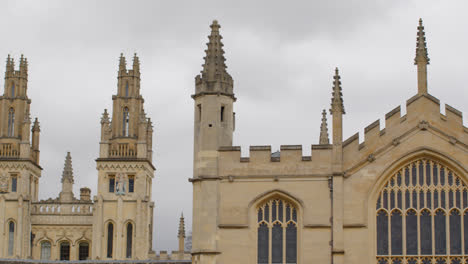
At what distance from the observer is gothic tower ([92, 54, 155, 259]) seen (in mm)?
68938

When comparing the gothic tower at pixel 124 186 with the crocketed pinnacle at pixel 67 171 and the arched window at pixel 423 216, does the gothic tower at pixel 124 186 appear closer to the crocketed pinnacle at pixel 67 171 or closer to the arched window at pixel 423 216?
the crocketed pinnacle at pixel 67 171

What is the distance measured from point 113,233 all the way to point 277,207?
38656 mm

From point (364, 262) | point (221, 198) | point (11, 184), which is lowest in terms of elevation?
point (364, 262)

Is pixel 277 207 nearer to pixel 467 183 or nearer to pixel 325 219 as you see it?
pixel 325 219

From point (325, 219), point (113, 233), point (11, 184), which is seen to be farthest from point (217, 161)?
point (11, 184)

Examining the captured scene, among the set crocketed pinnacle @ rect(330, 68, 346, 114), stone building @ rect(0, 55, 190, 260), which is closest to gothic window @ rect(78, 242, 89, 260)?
stone building @ rect(0, 55, 190, 260)

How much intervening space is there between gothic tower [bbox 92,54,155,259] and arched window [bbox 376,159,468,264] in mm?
38478

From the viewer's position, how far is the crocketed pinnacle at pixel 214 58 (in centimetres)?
3384

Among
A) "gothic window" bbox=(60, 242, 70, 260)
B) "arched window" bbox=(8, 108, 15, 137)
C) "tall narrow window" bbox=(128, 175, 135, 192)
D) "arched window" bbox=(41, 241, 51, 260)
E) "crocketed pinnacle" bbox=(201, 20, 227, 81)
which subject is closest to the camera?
"crocketed pinnacle" bbox=(201, 20, 227, 81)

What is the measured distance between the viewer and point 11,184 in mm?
71812

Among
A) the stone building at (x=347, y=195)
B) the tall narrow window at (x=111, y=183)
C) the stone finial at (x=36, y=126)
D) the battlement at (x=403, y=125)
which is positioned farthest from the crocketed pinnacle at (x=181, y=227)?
the battlement at (x=403, y=125)

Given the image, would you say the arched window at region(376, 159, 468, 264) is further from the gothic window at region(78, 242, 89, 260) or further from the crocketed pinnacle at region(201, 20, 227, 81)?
the gothic window at region(78, 242, 89, 260)

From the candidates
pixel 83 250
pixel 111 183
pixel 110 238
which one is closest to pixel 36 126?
pixel 111 183

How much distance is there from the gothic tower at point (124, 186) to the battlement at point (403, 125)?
38068mm
